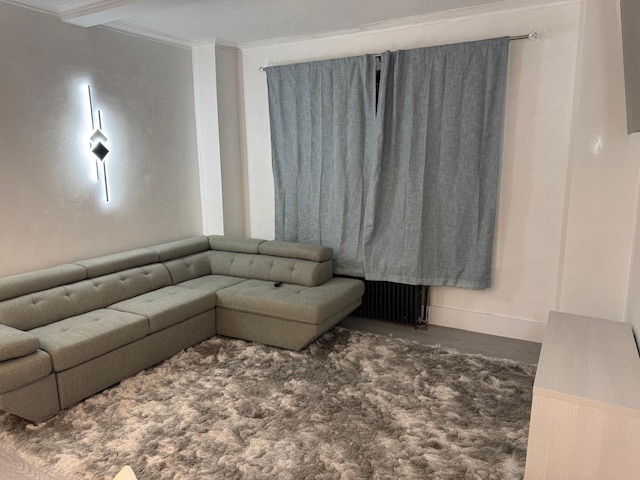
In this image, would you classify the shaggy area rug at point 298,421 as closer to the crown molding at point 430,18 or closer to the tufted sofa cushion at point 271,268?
the tufted sofa cushion at point 271,268

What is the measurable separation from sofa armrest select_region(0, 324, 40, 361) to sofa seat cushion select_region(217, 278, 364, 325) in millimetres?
1404

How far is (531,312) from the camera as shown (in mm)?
3584

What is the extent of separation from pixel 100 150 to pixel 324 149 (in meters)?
1.88

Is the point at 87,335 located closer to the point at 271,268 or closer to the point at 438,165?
the point at 271,268

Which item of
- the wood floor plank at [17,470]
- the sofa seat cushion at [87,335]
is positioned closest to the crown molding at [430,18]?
the sofa seat cushion at [87,335]

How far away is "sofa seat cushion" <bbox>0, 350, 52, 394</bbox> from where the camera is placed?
230cm

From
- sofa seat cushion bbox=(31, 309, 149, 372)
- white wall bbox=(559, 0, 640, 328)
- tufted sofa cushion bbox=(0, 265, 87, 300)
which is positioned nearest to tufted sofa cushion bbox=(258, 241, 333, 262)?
sofa seat cushion bbox=(31, 309, 149, 372)

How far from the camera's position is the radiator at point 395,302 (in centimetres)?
390

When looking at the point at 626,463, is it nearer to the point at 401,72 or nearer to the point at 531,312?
the point at 531,312

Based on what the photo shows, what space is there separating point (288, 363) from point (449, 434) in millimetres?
1238

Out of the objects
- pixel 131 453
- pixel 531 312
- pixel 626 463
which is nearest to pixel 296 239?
pixel 531 312

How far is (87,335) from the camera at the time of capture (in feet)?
8.91

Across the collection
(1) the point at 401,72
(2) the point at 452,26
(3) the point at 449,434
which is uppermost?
(2) the point at 452,26

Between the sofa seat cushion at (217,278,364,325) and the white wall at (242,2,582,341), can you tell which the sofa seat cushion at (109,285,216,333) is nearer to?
the sofa seat cushion at (217,278,364,325)
